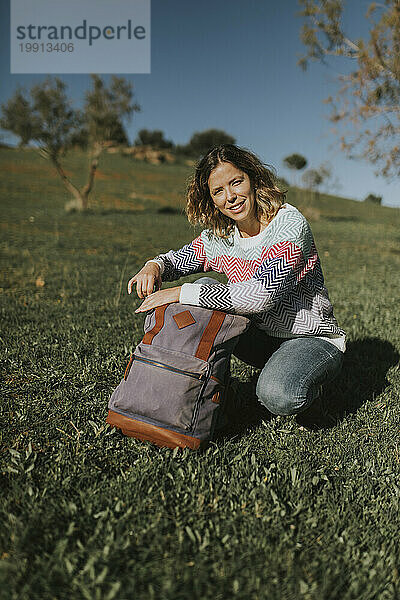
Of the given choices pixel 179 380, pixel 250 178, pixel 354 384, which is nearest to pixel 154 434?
pixel 179 380

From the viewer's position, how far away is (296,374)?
270 centimetres

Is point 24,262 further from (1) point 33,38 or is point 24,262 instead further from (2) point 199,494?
(2) point 199,494

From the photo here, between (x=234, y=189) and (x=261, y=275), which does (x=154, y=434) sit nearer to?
(x=261, y=275)

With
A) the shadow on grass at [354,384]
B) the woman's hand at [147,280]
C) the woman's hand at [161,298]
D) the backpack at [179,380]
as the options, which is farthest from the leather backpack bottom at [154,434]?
the shadow on grass at [354,384]

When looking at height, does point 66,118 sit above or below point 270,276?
above

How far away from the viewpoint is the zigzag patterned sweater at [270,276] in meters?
2.62

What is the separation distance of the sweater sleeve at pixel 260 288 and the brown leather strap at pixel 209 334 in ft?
0.19

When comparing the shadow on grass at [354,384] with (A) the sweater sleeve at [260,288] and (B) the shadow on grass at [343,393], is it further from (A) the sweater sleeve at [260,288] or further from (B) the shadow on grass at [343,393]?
(A) the sweater sleeve at [260,288]

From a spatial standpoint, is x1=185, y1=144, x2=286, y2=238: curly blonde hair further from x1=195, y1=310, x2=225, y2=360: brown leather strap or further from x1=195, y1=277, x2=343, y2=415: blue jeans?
x1=195, y1=277, x2=343, y2=415: blue jeans

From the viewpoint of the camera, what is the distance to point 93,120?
23172 mm

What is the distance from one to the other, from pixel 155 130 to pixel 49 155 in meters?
63.8

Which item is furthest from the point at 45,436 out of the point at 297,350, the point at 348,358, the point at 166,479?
the point at 348,358

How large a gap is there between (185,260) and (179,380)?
3.77 feet

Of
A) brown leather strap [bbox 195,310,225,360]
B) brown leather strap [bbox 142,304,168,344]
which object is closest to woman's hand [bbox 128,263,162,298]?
brown leather strap [bbox 142,304,168,344]
